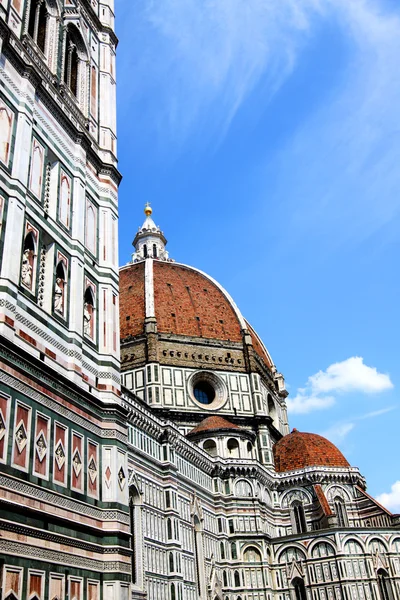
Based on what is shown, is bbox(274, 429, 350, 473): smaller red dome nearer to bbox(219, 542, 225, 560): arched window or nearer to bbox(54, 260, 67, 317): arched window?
bbox(219, 542, 225, 560): arched window

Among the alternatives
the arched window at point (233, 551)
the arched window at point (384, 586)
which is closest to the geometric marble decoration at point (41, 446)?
the arched window at point (233, 551)

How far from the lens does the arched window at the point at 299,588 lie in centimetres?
4497

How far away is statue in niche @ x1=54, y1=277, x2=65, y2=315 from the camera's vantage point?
13456 mm

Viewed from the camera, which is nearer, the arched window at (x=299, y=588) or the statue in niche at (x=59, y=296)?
the statue in niche at (x=59, y=296)

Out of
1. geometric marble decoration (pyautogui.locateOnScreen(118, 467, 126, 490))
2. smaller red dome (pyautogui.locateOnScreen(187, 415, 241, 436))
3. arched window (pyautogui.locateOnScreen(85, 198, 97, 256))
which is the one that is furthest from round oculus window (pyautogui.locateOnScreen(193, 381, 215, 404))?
geometric marble decoration (pyautogui.locateOnScreen(118, 467, 126, 490))

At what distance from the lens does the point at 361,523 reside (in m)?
50.3

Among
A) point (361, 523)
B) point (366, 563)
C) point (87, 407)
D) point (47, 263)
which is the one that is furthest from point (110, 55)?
point (361, 523)

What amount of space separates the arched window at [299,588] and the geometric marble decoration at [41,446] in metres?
39.5

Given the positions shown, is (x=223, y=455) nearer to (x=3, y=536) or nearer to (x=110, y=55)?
(x=110, y=55)

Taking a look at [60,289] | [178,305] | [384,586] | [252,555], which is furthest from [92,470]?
[178,305]

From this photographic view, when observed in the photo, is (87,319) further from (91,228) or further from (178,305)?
(178,305)

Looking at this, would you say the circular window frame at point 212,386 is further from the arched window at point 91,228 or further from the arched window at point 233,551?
the arched window at point 91,228

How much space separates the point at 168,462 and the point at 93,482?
26981 millimetres

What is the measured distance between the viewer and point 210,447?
49.3 m
